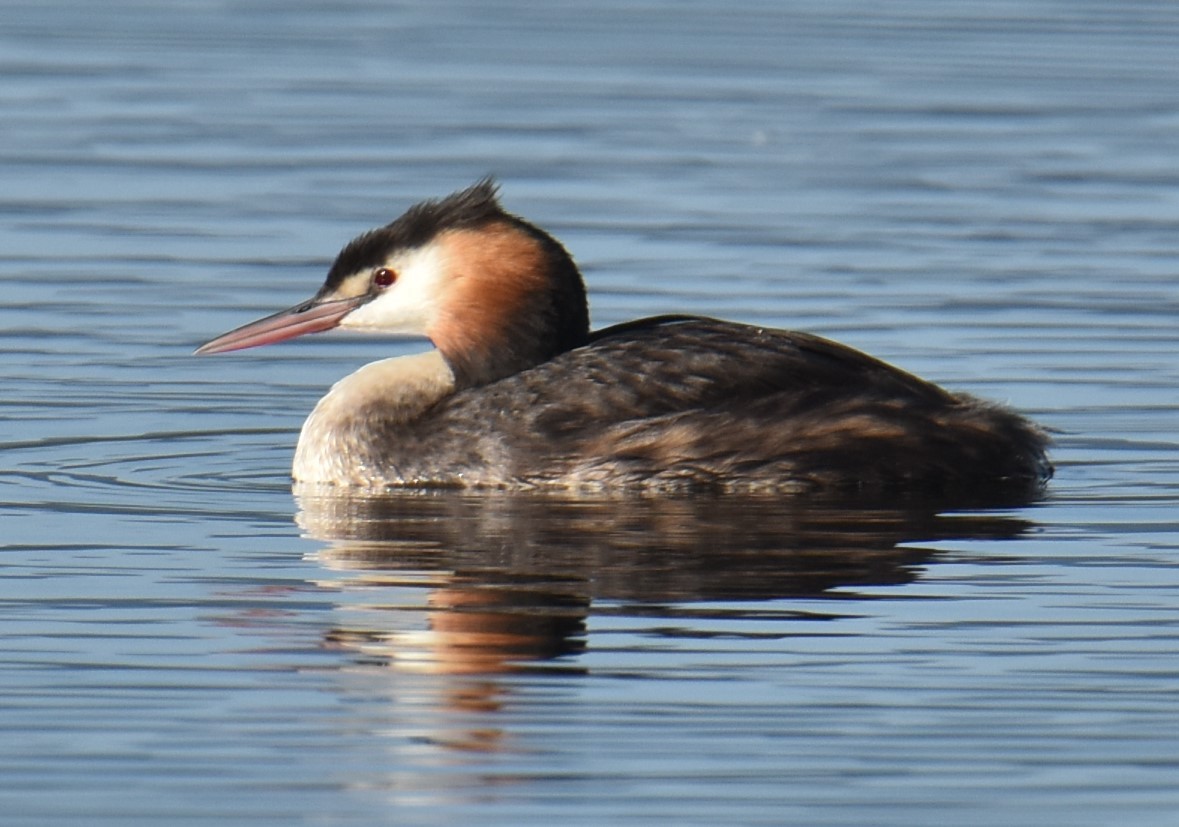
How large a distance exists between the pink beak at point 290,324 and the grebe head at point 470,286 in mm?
13

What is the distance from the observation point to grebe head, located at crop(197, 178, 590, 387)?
1092cm

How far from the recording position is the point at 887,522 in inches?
389

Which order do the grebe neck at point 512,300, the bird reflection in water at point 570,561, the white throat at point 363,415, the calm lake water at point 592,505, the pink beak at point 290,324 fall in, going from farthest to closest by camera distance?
the pink beak at point 290,324 → the grebe neck at point 512,300 → the white throat at point 363,415 → the bird reflection in water at point 570,561 → the calm lake water at point 592,505

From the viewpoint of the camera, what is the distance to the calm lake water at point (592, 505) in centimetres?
682

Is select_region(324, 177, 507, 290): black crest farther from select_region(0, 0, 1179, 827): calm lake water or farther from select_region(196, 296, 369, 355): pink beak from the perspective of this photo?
select_region(0, 0, 1179, 827): calm lake water

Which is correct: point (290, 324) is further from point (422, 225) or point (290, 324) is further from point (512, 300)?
point (512, 300)

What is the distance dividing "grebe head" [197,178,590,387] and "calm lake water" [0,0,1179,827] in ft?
2.43

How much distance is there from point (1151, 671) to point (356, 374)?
4.14 metres

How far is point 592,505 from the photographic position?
1023 centimetres

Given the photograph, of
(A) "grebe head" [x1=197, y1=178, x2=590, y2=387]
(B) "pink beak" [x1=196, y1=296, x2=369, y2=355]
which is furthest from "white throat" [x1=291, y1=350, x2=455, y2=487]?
(B) "pink beak" [x1=196, y1=296, x2=369, y2=355]

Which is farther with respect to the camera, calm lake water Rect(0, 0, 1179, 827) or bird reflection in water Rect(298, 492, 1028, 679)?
bird reflection in water Rect(298, 492, 1028, 679)

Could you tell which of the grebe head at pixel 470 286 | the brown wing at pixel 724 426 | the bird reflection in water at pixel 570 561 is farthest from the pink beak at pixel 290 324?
the bird reflection in water at pixel 570 561

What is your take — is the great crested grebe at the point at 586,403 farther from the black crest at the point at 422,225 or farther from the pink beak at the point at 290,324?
the pink beak at the point at 290,324

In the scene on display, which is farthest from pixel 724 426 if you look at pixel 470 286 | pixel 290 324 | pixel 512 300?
pixel 290 324
